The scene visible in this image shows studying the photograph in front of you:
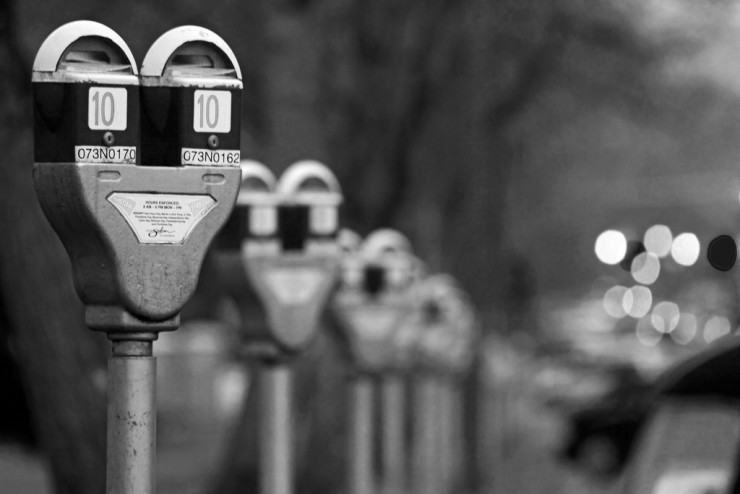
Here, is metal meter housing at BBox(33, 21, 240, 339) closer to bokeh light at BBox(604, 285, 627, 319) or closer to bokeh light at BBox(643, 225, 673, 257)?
bokeh light at BBox(643, 225, 673, 257)

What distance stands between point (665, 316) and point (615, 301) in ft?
75.7

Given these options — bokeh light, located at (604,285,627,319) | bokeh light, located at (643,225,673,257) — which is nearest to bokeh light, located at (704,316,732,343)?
bokeh light, located at (643,225,673,257)

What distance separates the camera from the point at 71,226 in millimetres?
4273

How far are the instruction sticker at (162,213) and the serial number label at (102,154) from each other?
0.08 meters

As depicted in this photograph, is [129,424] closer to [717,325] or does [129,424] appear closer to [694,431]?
[694,431]

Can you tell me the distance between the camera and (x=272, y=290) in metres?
6.41

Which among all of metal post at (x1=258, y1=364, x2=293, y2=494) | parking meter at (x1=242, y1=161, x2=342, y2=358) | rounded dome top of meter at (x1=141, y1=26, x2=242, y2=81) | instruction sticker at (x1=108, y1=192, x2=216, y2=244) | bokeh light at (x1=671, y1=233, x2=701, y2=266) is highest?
rounded dome top of meter at (x1=141, y1=26, x2=242, y2=81)

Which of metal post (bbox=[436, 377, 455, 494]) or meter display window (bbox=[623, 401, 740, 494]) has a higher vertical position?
meter display window (bbox=[623, 401, 740, 494])

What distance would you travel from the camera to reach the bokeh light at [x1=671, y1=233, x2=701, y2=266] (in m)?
9.51

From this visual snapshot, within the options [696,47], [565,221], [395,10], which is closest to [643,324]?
[565,221]

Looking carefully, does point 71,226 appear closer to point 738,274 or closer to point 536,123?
point 738,274

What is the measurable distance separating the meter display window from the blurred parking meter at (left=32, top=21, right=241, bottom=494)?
4.26 ft

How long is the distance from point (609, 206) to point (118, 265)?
43366 millimetres

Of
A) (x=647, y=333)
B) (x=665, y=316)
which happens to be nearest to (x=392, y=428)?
(x=647, y=333)
